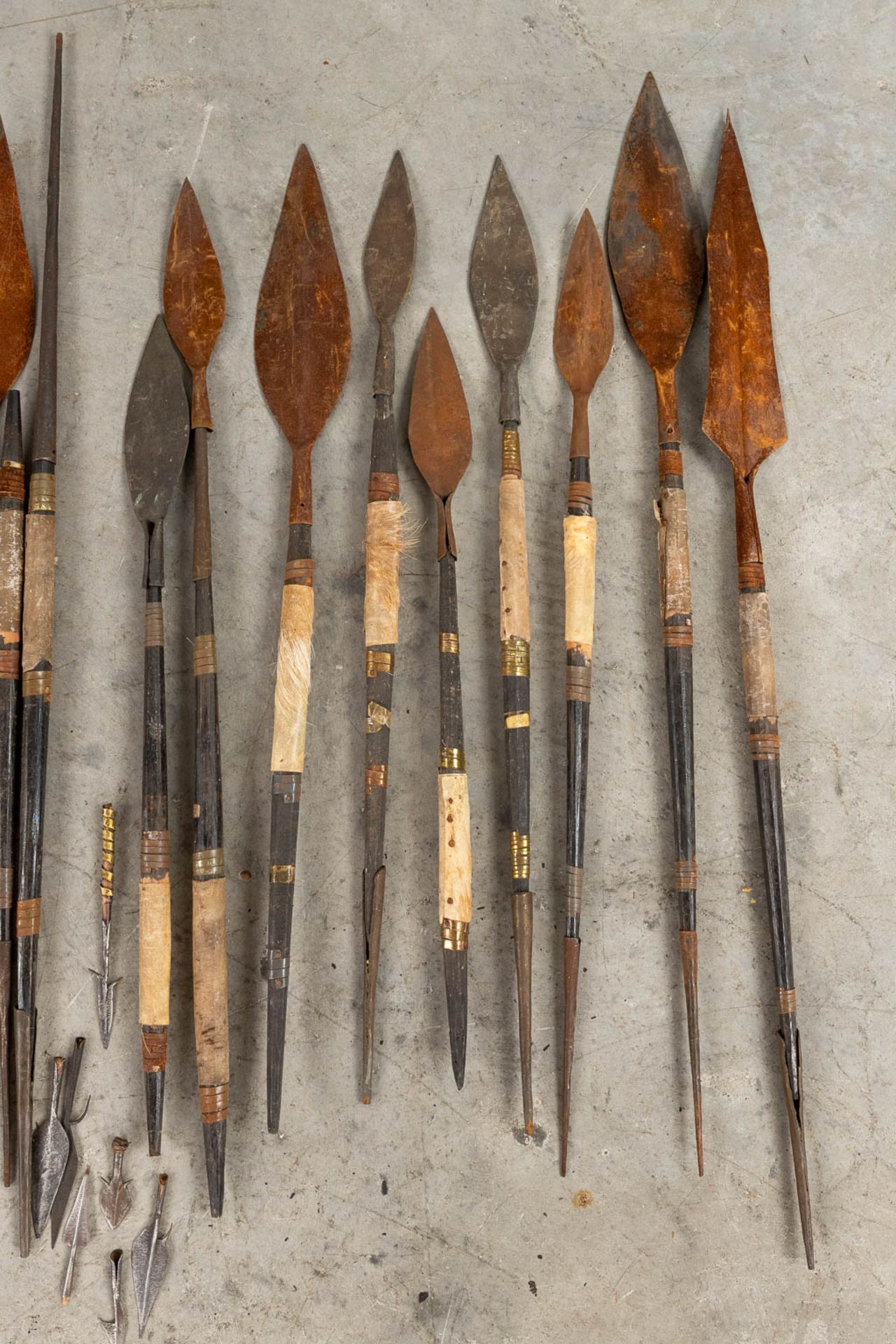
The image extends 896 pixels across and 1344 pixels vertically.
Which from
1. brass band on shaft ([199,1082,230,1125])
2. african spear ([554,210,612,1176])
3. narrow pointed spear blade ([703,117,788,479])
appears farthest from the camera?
narrow pointed spear blade ([703,117,788,479])

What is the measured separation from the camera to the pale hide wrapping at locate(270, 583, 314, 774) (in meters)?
1.94

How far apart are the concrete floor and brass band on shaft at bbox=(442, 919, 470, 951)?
4.9 inches

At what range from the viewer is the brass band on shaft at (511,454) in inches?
81.8

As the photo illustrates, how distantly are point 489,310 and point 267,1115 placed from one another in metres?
1.83

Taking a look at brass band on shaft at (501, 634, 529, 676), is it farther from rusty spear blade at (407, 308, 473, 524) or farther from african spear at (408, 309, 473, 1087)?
rusty spear blade at (407, 308, 473, 524)

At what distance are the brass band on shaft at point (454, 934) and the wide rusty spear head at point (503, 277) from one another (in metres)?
1.17

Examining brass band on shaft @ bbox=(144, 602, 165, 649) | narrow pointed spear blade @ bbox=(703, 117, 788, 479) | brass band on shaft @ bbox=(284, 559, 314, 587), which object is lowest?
brass band on shaft @ bbox=(144, 602, 165, 649)

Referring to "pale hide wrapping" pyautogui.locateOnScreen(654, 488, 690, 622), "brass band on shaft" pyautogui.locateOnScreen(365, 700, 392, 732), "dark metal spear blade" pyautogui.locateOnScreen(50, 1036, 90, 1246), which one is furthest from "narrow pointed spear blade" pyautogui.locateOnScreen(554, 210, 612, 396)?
"dark metal spear blade" pyautogui.locateOnScreen(50, 1036, 90, 1246)

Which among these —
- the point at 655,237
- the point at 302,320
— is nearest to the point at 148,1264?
the point at 302,320

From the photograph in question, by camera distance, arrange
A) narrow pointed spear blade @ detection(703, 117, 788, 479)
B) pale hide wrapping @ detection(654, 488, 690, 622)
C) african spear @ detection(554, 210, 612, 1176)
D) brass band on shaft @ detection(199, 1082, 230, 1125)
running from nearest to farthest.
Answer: brass band on shaft @ detection(199, 1082, 230, 1125)
african spear @ detection(554, 210, 612, 1176)
pale hide wrapping @ detection(654, 488, 690, 622)
narrow pointed spear blade @ detection(703, 117, 788, 479)

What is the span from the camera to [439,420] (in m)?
2.15

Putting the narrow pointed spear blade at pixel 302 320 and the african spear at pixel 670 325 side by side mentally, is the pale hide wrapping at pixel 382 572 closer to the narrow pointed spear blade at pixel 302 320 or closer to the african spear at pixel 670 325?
the narrow pointed spear blade at pixel 302 320

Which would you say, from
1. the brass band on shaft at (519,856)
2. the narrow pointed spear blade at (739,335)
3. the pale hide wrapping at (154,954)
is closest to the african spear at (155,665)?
the pale hide wrapping at (154,954)

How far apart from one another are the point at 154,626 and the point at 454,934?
34.6 inches
